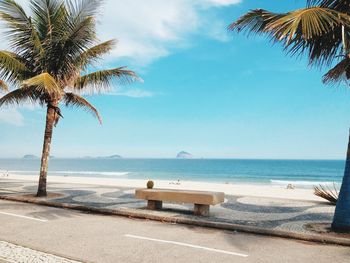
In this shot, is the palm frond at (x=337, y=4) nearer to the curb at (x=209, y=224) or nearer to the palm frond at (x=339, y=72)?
the palm frond at (x=339, y=72)

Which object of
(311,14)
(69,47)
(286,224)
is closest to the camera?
(311,14)

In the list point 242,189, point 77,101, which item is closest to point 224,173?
point 242,189

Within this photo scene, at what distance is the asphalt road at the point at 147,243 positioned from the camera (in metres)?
5.65

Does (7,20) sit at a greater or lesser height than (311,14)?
greater

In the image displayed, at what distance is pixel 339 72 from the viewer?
25.6 ft

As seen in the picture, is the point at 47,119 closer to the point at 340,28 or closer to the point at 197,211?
the point at 197,211

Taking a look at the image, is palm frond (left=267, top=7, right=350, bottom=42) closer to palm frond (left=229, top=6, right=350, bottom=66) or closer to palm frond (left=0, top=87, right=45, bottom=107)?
palm frond (left=229, top=6, right=350, bottom=66)

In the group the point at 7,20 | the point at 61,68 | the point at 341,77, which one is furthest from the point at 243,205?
the point at 7,20

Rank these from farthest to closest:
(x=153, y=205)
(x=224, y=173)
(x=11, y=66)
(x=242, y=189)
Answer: (x=224, y=173) → (x=242, y=189) → (x=11, y=66) → (x=153, y=205)

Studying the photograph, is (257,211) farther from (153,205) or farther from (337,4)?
(337,4)

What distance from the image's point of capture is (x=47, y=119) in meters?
13.1

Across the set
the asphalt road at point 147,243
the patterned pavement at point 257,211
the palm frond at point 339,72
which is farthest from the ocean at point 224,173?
the asphalt road at point 147,243

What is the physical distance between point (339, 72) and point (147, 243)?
19.2 feet

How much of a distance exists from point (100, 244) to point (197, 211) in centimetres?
364
